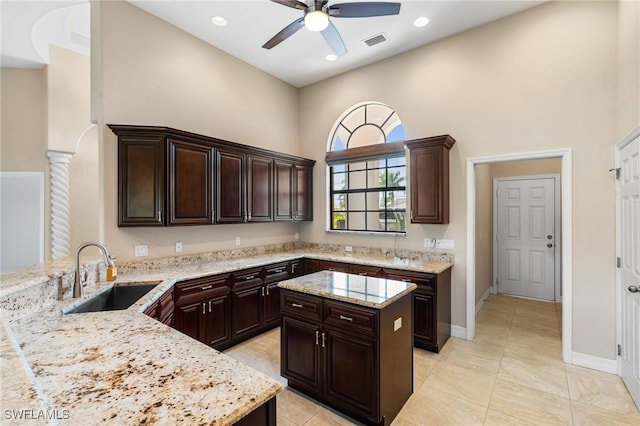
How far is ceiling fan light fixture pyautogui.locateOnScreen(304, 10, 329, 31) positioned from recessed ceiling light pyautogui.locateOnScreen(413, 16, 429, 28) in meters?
1.68

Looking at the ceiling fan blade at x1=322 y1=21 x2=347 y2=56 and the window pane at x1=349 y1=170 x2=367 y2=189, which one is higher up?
the ceiling fan blade at x1=322 y1=21 x2=347 y2=56

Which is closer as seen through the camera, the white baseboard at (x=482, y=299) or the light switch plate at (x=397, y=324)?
the light switch plate at (x=397, y=324)

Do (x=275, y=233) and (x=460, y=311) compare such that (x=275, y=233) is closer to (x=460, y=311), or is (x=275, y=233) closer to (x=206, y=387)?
(x=460, y=311)

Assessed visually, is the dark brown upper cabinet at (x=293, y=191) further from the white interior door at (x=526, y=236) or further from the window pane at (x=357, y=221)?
the white interior door at (x=526, y=236)

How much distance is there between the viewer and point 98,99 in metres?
3.08

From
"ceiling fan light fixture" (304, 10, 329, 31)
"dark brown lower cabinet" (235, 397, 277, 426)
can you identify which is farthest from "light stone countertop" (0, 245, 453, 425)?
"ceiling fan light fixture" (304, 10, 329, 31)

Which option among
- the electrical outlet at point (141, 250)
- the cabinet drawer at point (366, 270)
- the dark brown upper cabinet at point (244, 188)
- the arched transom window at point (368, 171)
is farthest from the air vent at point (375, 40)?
the electrical outlet at point (141, 250)

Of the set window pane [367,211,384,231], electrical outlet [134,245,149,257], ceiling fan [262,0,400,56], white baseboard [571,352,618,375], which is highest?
ceiling fan [262,0,400,56]

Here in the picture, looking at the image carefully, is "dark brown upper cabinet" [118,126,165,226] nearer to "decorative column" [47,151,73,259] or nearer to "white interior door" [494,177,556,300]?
"decorative column" [47,151,73,259]

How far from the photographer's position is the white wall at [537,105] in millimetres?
2920

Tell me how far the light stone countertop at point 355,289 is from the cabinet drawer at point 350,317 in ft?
0.18

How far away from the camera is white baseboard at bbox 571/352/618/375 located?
284cm

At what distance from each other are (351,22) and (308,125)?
6.61 feet

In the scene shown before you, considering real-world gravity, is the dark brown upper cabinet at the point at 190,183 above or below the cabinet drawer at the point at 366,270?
above
